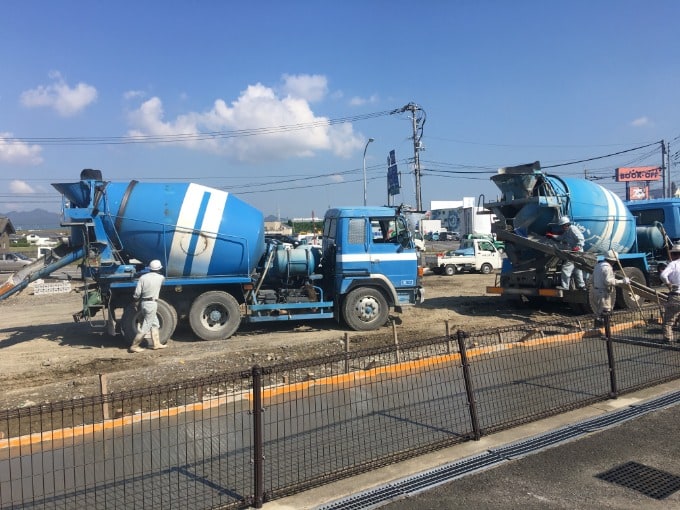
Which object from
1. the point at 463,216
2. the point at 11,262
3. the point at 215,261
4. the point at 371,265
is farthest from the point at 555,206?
the point at 463,216

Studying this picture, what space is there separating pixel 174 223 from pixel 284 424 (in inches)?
233

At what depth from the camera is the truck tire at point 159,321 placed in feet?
33.8

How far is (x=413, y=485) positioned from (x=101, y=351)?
7798mm

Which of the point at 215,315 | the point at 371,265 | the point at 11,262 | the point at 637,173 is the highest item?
the point at 637,173

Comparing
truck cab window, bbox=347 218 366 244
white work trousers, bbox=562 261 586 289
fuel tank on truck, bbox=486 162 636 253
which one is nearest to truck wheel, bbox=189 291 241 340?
truck cab window, bbox=347 218 366 244

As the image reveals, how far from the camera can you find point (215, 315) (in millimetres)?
10953

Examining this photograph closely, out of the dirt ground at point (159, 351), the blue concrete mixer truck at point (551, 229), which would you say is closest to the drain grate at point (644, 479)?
the dirt ground at point (159, 351)

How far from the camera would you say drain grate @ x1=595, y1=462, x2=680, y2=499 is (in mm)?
4020

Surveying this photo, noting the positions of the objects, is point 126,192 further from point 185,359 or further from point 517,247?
point 517,247

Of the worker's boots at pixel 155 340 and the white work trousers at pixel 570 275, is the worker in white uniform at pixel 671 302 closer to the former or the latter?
the white work trousers at pixel 570 275

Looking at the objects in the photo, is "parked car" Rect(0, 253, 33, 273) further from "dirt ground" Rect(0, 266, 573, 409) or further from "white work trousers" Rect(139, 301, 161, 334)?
"white work trousers" Rect(139, 301, 161, 334)

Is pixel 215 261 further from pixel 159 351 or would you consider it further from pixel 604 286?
pixel 604 286

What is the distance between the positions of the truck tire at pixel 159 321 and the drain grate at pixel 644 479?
8.24 metres

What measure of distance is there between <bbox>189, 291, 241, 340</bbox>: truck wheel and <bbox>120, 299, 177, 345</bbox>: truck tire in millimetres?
428
